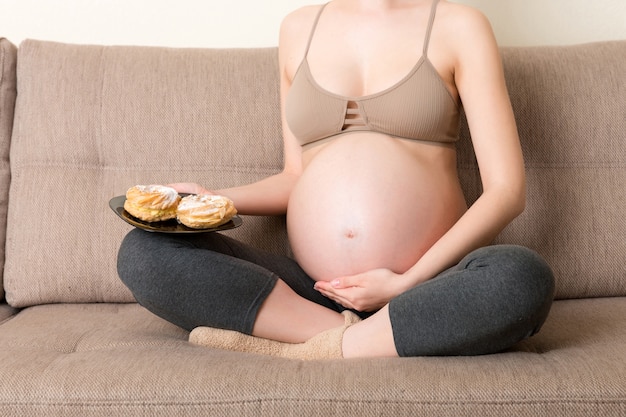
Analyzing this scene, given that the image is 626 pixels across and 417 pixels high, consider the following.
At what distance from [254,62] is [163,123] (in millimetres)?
261

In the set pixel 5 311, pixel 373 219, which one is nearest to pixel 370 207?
pixel 373 219

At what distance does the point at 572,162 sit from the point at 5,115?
1308 mm

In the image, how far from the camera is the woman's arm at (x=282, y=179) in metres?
1.48

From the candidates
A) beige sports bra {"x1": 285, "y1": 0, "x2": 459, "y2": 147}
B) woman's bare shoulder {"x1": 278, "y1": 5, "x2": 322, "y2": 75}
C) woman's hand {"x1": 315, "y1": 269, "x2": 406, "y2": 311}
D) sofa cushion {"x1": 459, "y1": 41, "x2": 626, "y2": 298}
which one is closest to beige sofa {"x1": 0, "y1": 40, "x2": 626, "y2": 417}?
sofa cushion {"x1": 459, "y1": 41, "x2": 626, "y2": 298}

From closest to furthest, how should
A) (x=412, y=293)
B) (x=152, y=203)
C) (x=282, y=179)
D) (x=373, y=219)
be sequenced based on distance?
(x=412, y=293) → (x=152, y=203) → (x=373, y=219) → (x=282, y=179)

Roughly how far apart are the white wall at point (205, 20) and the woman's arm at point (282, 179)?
0.37 metres

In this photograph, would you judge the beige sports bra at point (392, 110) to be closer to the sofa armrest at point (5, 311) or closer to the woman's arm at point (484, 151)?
the woman's arm at point (484, 151)

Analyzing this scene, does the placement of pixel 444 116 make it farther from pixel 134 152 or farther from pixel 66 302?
pixel 66 302

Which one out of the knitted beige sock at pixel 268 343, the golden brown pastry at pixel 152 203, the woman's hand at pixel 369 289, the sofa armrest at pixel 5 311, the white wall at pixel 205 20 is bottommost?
the sofa armrest at pixel 5 311

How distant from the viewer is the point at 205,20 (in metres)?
1.96

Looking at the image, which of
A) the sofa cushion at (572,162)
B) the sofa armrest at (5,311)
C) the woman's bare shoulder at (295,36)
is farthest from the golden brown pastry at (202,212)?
the sofa cushion at (572,162)

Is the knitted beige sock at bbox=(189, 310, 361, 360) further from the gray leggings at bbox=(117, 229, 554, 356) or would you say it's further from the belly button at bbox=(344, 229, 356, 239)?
the belly button at bbox=(344, 229, 356, 239)

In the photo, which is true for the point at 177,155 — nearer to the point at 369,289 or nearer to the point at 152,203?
the point at 152,203

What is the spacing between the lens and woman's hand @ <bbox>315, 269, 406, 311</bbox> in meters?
1.27
